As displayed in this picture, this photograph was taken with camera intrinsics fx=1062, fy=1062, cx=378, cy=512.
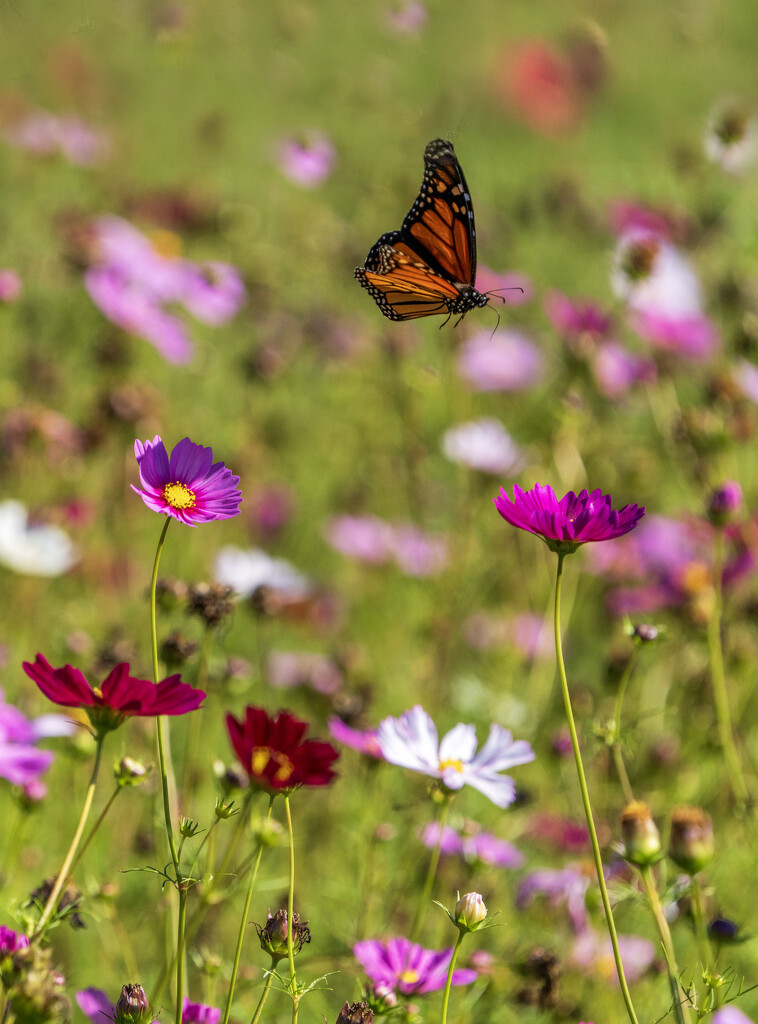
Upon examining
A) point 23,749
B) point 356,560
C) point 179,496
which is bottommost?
point 356,560

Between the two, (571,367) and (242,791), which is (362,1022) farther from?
(571,367)

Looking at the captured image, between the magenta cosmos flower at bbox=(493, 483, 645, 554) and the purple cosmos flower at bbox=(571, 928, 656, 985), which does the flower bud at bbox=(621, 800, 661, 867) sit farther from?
the purple cosmos flower at bbox=(571, 928, 656, 985)

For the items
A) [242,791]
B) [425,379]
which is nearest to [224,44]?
[425,379]

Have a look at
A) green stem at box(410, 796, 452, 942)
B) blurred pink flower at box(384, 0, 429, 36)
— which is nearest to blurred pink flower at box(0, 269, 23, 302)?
blurred pink flower at box(384, 0, 429, 36)

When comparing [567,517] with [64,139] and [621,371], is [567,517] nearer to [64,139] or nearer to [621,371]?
[621,371]

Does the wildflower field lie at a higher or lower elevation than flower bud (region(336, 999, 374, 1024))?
lower

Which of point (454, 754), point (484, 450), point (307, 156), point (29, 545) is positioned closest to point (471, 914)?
point (454, 754)

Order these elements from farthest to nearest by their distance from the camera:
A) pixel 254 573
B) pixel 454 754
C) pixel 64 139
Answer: pixel 64 139
pixel 254 573
pixel 454 754
